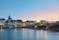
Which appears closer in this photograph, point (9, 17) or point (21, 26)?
point (9, 17)

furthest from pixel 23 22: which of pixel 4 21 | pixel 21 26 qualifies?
pixel 4 21

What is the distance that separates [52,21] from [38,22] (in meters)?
0.52

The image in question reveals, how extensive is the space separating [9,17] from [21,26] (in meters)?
0.70

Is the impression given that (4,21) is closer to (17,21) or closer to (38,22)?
(17,21)

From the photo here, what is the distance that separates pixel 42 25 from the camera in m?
7.50

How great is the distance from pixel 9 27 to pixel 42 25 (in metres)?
1.23

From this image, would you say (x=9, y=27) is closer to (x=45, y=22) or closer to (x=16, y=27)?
(x=16, y=27)

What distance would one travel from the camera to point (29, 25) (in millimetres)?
7422

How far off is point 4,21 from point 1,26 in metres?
0.41

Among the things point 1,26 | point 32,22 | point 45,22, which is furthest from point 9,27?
point 45,22

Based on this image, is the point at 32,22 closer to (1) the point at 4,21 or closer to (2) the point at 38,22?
(2) the point at 38,22

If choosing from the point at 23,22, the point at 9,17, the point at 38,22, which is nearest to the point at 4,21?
the point at 9,17

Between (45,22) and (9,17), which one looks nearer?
(9,17)

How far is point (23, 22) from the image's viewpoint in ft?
24.2
